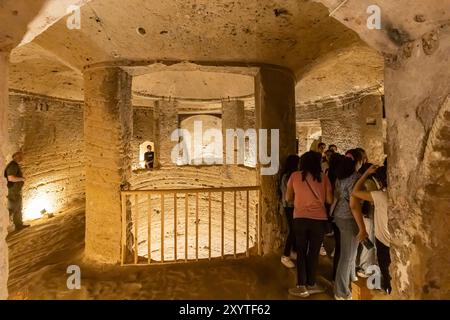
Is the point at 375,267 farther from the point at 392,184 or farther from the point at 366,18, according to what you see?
the point at 366,18

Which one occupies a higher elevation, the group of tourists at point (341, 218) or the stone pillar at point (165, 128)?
the stone pillar at point (165, 128)

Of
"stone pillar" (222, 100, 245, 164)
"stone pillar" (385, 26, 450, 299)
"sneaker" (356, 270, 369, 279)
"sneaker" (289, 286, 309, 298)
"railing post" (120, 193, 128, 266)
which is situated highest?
"stone pillar" (222, 100, 245, 164)

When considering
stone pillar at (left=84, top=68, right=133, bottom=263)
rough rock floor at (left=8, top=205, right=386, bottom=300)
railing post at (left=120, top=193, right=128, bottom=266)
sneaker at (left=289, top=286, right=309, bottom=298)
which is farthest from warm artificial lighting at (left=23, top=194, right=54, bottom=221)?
sneaker at (left=289, top=286, right=309, bottom=298)

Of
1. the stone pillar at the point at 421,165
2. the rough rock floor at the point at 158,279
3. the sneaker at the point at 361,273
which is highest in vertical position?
the stone pillar at the point at 421,165

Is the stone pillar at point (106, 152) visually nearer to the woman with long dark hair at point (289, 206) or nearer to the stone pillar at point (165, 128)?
the woman with long dark hair at point (289, 206)

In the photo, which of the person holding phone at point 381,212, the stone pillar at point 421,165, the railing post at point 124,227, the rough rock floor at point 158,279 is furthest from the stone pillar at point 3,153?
the person holding phone at point 381,212

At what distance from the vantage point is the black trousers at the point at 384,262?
9.48 feet

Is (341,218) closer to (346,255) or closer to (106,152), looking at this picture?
(346,255)

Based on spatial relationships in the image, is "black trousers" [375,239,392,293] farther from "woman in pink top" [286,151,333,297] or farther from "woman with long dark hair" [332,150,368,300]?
"woman in pink top" [286,151,333,297]

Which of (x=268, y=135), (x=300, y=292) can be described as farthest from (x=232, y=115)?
(x=300, y=292)

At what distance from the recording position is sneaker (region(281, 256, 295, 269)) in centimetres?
416

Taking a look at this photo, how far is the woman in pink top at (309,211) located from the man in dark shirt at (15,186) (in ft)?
17.7
